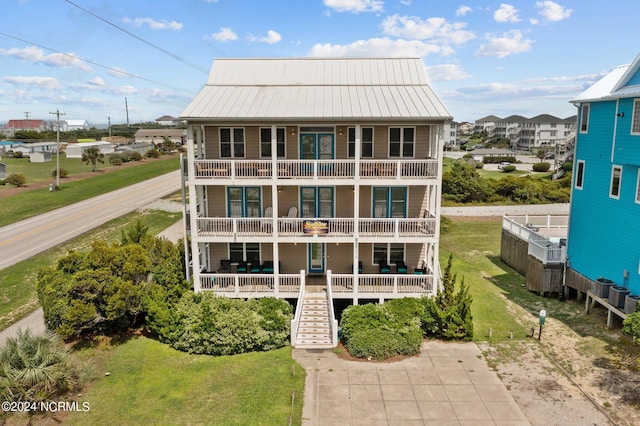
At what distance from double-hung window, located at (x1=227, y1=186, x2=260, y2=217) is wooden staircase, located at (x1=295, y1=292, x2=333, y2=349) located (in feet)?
16.2

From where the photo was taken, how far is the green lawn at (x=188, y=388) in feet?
40.9

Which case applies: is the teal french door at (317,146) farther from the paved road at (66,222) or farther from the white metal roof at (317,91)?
the paved road at (66,222)

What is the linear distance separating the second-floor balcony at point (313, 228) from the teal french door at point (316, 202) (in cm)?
165

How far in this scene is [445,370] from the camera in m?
15.1

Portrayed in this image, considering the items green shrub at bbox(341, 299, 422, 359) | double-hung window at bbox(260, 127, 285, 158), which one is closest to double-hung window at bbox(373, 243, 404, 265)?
green shrub at bbox(341, 299, 422, 359)

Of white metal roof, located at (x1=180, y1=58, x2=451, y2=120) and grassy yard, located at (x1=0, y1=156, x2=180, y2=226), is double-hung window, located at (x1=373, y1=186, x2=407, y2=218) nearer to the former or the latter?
white metal roof, located at (x1=180, y1=58, x2=451, y2=120)

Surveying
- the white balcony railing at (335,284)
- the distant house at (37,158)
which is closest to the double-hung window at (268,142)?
the white balcony railing at (335,284)

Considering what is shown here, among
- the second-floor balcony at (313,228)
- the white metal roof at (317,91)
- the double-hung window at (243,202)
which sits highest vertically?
the white metal roof at (317,91)

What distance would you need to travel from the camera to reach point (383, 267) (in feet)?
68.3

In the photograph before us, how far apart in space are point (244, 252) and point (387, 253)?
7.00 m

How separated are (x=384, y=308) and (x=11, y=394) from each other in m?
12.7

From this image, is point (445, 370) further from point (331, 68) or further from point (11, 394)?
point (331, 68)

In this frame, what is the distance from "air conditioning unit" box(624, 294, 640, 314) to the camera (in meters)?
17.0

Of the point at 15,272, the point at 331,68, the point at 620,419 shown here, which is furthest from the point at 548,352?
the point at 15,272
